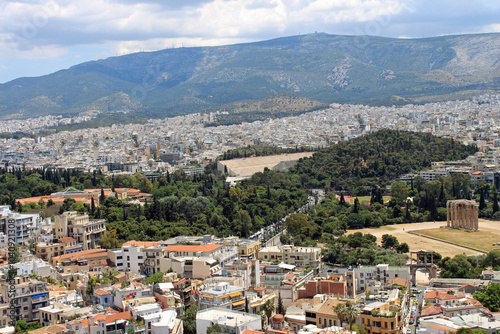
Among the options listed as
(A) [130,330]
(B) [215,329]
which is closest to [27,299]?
(A) [130,330]

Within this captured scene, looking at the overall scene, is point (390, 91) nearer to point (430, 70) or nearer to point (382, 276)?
point (430, 70)

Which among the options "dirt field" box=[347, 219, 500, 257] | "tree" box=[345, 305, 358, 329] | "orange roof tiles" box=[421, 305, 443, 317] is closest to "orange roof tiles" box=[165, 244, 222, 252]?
"tree" box=[345, 305, 358, 329]

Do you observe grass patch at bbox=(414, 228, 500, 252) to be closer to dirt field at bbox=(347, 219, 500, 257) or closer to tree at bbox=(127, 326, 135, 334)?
dirt field at bbox=(347, 219, 500, 257)

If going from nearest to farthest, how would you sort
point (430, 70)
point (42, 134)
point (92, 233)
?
point (92, 233) → point (42, 134) → point (430, 70)

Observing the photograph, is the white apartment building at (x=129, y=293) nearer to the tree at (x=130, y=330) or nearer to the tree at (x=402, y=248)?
the tree at (x=130, y=330)

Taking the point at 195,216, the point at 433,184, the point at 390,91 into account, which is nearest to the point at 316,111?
the point at 390,91

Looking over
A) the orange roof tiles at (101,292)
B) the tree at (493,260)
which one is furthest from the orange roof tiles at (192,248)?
the tree at (493,260)
